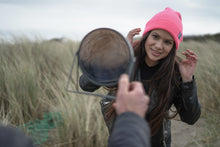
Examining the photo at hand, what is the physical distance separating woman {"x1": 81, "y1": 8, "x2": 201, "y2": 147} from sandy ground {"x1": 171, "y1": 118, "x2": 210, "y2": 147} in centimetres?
139

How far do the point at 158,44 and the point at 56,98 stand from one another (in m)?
2.36

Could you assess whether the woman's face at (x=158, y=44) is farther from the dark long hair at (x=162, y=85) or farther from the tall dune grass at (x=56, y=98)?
the tall dune grass at (x=56, y=98)

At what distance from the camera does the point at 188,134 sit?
3.41m

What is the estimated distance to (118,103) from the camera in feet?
3.02

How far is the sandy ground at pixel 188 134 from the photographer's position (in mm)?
3133

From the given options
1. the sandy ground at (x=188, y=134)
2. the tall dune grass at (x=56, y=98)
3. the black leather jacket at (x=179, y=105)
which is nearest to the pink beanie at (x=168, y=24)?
the black leather jacket at (x=179, y=105)

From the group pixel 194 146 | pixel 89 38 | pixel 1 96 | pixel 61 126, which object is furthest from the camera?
pixel 1 96

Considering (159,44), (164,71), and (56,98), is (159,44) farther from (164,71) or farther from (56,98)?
(56,98)

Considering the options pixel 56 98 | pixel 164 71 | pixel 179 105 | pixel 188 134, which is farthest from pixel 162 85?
pixel 56 98

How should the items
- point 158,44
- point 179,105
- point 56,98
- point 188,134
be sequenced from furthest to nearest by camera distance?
point 56,98 → point 188,134 → point 179,105 → point 158,44

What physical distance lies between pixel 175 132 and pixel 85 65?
9.01 feet

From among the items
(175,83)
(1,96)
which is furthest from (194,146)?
(1,96)

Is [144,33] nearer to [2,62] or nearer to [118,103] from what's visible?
[118,103]

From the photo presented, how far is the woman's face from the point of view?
1.83m
